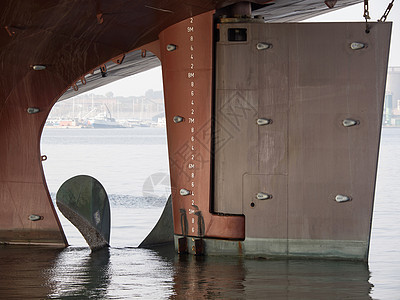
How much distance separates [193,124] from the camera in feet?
26.7

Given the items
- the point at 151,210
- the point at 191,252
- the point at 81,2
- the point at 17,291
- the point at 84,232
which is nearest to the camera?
the point at 17,291

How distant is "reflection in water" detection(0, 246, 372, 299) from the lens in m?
6.47

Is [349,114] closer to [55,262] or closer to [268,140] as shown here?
[268,140]

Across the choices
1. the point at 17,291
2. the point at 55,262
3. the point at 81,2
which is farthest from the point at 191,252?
the point at 81,2

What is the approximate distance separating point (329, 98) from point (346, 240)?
61.5 inches

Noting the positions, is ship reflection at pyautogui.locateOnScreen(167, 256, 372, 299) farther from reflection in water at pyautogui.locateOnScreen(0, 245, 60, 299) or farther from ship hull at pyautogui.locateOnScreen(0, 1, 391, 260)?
reflection in water at pyautogui.locateOnScreen(0, 245, 60, 299)

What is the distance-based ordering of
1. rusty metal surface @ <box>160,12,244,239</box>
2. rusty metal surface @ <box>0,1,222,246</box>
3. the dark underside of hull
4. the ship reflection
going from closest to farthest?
the ship reflection, the dark underside of hull, rusty metal surface @ <box>160,12,244,239</box>, rusty metal surface @ <box>0,1,222,246</box>

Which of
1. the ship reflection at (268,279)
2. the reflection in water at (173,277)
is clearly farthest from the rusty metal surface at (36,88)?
the ship reflection at (268,279)

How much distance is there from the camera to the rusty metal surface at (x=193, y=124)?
800 cm

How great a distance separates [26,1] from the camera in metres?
6.91

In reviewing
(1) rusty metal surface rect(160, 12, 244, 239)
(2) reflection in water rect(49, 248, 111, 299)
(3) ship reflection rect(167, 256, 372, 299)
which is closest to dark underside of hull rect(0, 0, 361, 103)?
(1) rusty metal surface rect(160, 12, 244, 239)

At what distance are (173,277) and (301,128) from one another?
2157 mm

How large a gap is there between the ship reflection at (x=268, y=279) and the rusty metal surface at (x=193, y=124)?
0.43 meters

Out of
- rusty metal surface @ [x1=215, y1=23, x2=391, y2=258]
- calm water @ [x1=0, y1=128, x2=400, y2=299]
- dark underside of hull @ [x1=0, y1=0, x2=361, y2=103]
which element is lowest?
calm water @ [x1=0, y1=128, x2=400, y2=299]
